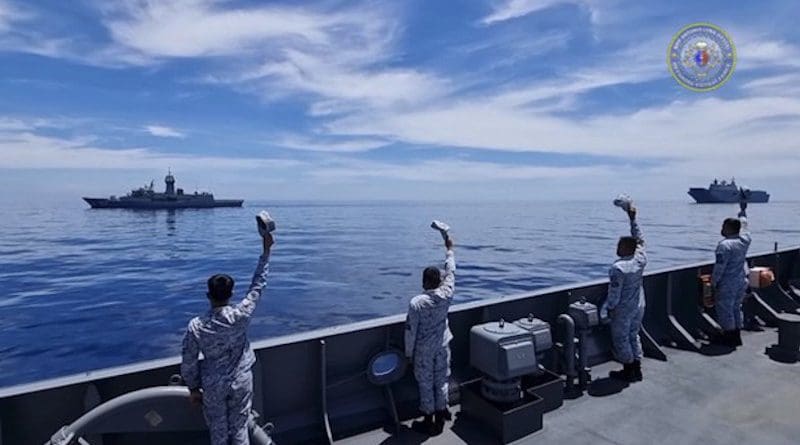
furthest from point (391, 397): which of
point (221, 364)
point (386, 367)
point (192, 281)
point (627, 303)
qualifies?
point (192, 281)

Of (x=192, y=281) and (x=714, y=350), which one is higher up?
(x=714, y=350)

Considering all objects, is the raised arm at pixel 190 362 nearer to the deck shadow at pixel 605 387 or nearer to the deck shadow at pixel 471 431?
the deck shadow at pixel 471 431

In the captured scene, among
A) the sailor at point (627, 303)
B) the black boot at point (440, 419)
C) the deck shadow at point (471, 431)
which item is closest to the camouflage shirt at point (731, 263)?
the sailor at point (627, 303)

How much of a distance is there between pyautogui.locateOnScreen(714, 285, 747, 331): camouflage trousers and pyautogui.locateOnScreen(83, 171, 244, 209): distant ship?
106367 mm

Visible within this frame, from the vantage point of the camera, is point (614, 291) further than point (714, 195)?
No

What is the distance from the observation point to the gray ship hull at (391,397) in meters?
3.32

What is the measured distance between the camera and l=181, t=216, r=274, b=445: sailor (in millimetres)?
3006

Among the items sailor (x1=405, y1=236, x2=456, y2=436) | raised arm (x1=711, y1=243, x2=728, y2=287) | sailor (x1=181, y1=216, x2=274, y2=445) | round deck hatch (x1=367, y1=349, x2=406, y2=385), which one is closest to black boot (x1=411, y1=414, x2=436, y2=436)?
sailor (x1=405, y1=236, x2=456, y2=436)

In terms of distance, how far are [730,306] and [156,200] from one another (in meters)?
111

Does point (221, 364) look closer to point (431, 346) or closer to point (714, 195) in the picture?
point (431, 346)

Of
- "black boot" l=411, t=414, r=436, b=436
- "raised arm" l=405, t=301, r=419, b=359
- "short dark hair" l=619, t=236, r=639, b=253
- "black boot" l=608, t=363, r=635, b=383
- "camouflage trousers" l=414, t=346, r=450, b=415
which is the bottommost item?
"black boot" l=411, t=414, r=436, b=436

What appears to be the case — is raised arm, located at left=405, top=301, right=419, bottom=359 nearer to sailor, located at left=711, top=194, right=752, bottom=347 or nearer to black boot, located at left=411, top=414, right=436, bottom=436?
black boot, located at left=411, top=414, right=436, bottom=436

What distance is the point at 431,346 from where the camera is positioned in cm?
418

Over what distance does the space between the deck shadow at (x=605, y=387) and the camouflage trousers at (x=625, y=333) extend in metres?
0.27
